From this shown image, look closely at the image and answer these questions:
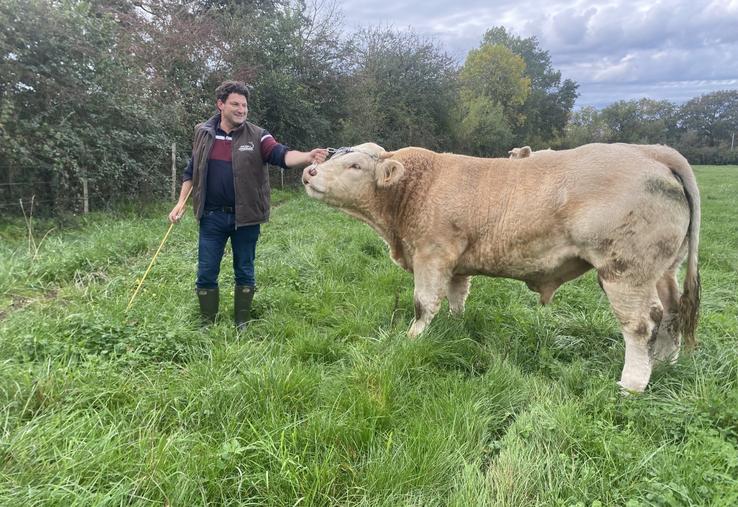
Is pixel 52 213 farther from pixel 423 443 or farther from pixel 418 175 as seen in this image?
pixel 423 443

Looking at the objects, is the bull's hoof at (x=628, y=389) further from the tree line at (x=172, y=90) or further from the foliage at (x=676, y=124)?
the foliage at (x=676, y=124)

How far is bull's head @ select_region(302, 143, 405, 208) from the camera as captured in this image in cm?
396

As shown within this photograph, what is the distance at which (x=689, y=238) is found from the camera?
3406 millimetres

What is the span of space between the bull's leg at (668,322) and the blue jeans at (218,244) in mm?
3409

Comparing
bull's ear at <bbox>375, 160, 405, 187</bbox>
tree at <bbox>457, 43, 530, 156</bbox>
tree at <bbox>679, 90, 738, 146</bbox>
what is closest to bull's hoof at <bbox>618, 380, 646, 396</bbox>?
bull's ear at <bbox>375, 160, 405, 187</bbox>

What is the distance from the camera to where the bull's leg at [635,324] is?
3.23 m

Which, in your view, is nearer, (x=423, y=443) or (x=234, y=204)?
(x=423, y=443)

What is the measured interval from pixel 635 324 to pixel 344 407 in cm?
208

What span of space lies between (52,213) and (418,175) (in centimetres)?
764

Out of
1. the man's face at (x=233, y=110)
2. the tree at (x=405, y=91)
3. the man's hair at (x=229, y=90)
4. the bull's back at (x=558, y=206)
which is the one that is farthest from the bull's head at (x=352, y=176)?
the tree at (x=405, y=91)

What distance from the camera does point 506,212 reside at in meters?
3.66

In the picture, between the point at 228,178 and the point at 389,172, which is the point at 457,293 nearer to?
the point at 389,172

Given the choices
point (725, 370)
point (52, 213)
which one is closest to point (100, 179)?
point (52, 213)

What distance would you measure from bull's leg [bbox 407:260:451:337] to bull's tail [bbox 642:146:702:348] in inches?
67.5
